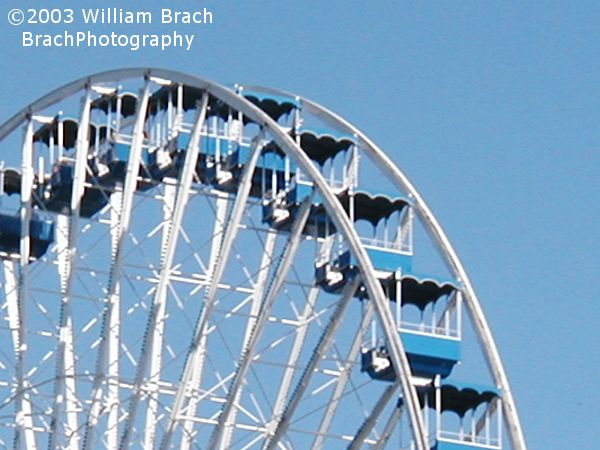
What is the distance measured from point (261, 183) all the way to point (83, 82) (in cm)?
376

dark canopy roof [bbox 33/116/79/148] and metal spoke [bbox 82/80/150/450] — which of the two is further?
dark canopy roof [bbox 33/116/79/148]

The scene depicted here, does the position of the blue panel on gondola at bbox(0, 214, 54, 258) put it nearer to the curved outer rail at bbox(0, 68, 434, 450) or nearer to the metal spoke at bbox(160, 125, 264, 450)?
the curved outer rail at bbox(0, 68, 434, 450)

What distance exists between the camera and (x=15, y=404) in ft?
235

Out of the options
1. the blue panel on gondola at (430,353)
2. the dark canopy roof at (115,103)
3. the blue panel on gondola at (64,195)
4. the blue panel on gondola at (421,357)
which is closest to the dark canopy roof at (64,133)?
the blue panel on gondola at (64,195)

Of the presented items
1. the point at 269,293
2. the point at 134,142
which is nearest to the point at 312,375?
the point at 269,293

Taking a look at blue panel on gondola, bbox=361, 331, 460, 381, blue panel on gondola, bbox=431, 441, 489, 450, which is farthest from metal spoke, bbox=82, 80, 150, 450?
blue panel on gondola, bbox=431, 441, 489, 450

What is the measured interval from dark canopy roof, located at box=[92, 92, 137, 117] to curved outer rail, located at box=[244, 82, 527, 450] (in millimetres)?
3462

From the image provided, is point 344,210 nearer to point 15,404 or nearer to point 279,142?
point 279,142

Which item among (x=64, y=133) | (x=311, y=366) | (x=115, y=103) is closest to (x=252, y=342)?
(x=311, y=366)

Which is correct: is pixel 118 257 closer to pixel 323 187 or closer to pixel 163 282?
pixel 163 282

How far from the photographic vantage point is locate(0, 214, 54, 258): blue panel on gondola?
75375 millimetres

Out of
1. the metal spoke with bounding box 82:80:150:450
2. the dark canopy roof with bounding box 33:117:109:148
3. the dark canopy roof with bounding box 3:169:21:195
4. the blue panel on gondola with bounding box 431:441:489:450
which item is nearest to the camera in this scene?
the blue panel on gondola with bounding box 431:441:489:450

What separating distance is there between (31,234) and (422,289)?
32.7 ft

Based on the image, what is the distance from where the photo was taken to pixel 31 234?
75.3 m
